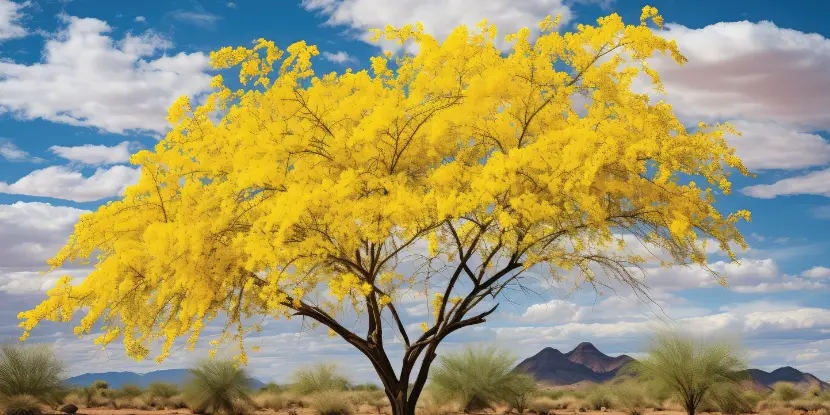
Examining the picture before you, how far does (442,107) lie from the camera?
43.6 ft

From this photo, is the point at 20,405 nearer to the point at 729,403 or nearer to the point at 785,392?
the point at 729,403

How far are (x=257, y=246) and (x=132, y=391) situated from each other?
25.0 meters

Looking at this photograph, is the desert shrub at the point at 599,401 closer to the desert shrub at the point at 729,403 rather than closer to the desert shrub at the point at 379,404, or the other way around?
the desert shrub at the point at 729,403

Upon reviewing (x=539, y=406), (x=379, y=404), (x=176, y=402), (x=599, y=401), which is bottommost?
(x=599, y=401)

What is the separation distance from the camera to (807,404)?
3148 centimetres

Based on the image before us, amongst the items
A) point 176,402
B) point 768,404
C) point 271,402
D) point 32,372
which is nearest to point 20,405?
point 32,372

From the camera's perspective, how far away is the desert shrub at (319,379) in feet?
102

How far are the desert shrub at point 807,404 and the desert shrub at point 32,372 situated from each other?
28688 mm

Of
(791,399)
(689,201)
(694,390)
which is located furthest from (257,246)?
(791,399)

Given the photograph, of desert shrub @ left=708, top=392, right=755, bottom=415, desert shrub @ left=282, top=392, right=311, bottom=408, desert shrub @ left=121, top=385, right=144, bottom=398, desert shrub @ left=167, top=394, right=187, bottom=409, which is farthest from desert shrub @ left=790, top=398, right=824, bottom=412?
desert shrub @ left=121, top=385, right=144, bottom=398

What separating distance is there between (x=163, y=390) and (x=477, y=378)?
1395 centimetres

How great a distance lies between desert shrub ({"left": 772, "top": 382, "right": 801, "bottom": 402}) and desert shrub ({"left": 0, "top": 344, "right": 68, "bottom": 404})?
2954 centimetres

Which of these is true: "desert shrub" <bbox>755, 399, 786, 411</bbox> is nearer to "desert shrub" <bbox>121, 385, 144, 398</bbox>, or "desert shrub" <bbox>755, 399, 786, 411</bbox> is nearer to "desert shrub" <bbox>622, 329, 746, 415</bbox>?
"desert shrub" <bbox>622, 329, 746, 415</bbox>

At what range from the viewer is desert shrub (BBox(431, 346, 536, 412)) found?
1050 inches
